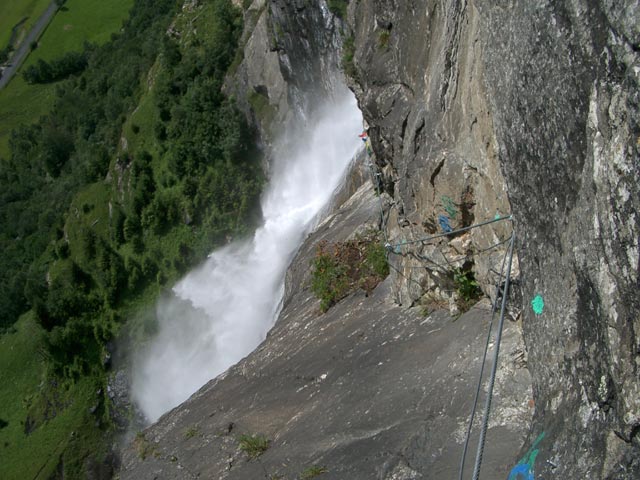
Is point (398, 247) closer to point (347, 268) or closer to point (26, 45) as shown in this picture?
point (347, 268)

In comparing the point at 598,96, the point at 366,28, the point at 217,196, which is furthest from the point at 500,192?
the point at 217,196

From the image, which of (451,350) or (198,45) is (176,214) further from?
(451,350)

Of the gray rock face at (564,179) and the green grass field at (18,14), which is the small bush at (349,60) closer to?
the gray rock face at (564,179)

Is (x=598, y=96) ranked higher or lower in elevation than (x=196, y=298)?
higher

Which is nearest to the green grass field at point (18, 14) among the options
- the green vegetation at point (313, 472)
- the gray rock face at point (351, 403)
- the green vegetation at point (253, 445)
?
the gray rock face at point (351, 403)

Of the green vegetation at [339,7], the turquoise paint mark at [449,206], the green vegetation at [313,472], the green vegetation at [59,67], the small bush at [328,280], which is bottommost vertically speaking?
the green vegetation at [313,472]

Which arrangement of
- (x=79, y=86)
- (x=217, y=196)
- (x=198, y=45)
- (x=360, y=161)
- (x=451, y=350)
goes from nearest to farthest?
(x=451, y=350), (x=360, y=161), (x=217, y=196), (x=198, y=45), (x=79, y=86)

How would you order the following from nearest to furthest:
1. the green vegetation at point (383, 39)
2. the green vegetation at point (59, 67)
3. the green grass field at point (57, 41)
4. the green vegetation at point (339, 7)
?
the green vegetation at point (383, 39) → the green vegetation at point (339, 7) → the green grass field at point (57, 41) → the green vegetation at point (59, 67)
